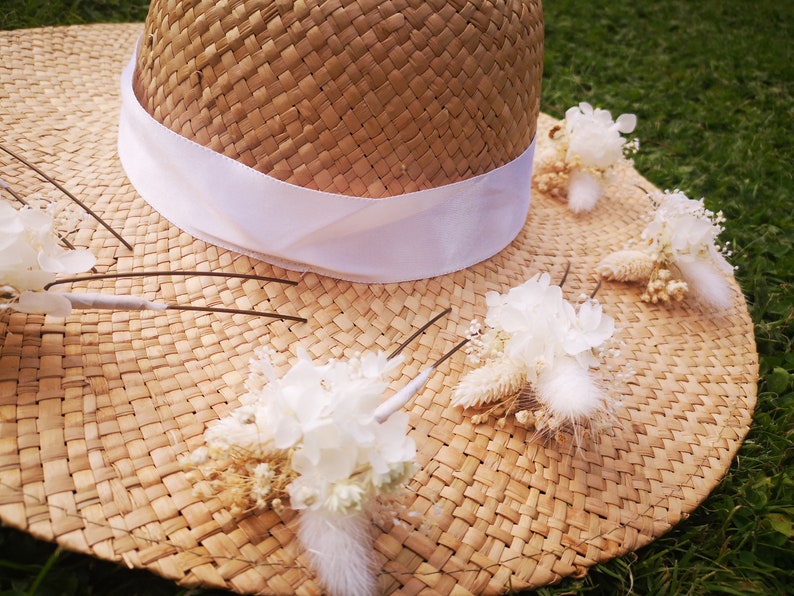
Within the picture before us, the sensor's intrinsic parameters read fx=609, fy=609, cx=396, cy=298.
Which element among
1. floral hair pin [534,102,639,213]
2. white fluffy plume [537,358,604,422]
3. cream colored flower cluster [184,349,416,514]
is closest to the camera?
cream colored flower cluster [184,349,416,514]

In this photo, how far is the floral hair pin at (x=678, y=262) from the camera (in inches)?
65.2

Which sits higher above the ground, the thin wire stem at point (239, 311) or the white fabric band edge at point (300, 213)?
the white fabric band edge at point (300, 213)

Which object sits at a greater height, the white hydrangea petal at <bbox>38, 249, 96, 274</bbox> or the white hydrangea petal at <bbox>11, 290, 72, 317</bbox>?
the white hydrangea petal at <bbox>38, 249, 96, 274</bbox>

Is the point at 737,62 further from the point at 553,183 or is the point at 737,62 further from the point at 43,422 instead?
the point at 43,422

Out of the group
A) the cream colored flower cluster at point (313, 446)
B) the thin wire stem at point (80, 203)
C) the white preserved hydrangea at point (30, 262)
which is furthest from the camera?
the thin wire stem at point (80, 203)

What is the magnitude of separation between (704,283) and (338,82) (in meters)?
1.15

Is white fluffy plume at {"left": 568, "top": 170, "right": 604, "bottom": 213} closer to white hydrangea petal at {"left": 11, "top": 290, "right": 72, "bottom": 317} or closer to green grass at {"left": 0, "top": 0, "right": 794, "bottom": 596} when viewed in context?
green grass at {"left": 0, "top": 0, "right": 794, "bottom": 596}

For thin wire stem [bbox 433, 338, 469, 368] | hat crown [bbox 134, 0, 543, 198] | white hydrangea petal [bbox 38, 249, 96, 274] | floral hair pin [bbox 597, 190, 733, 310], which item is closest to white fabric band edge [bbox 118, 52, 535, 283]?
hat crown [bbox 134, 0, 543, 198]

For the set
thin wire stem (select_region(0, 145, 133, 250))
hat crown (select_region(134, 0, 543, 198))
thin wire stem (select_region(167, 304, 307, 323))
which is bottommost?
thin wire stem (select_region(167, 304, 307, 323))

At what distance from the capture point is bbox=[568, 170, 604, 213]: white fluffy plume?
6.31 feet

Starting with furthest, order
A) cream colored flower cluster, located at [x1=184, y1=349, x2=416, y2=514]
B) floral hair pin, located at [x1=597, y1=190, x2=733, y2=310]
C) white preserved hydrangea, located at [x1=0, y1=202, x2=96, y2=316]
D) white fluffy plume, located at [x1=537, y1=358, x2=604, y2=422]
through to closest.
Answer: floral hair pin, located at [x1=597, y1=190, x2=733, y2=310] → white fluffy plume, located at [x1=537, y1=358, x2=604, y2=422] → white preserved hydrangea, located at [x1=0, y1=202, x2=96, y2=316] → cream colored flower cluster, located at [x1=184, y1=349, x2=416, y2=514]

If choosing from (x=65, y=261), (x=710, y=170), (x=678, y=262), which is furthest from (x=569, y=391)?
(x=710, y=170)

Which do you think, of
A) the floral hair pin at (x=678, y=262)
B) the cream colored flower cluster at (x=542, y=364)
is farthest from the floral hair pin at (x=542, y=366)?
the floral hair pin at (x=678, y=262)

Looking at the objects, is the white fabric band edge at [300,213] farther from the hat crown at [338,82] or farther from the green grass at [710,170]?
the green grass at [710,170]
